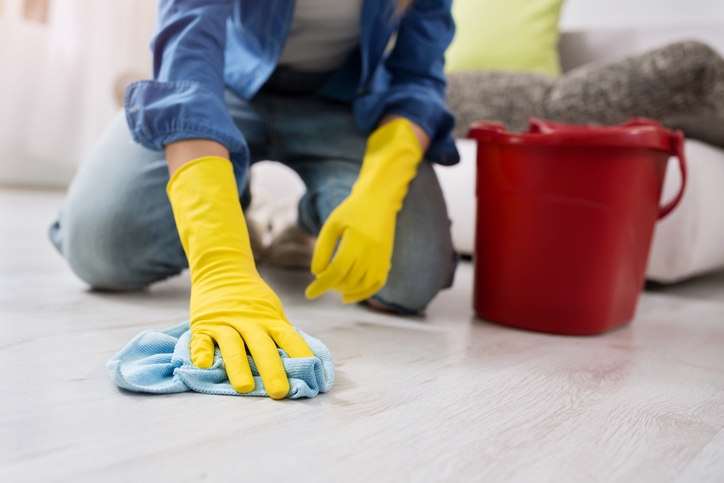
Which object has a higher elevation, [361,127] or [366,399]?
[361,127]

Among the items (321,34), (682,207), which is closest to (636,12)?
(682,207)

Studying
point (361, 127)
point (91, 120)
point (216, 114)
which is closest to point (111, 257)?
point (216, 114)

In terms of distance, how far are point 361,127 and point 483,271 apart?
326 millimetres

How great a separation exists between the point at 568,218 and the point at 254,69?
557 millimetres

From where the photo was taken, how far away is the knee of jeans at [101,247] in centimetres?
95

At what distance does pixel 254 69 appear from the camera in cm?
101

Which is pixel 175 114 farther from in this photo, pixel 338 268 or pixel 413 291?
pixel 413 291

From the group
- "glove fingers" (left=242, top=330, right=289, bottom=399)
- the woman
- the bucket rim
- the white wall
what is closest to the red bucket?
the bucket rim

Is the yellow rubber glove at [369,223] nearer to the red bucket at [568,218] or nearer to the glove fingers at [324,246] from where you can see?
the glove fingers at [324,246]

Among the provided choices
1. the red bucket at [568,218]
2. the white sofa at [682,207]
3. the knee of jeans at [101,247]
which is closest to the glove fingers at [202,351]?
the knee of jeans at [101,247]

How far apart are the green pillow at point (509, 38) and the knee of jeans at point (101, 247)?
3.74ft

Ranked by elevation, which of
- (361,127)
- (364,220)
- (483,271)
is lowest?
(483,271)

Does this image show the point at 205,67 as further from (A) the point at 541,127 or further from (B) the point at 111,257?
(A) the point at 541,127

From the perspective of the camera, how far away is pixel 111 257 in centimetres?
95
